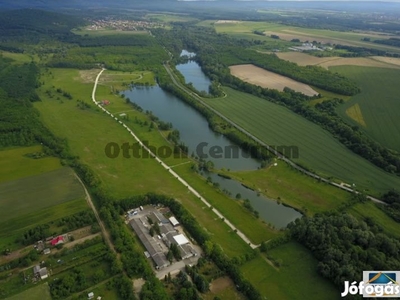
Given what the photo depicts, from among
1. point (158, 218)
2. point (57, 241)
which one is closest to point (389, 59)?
point (158, 218)

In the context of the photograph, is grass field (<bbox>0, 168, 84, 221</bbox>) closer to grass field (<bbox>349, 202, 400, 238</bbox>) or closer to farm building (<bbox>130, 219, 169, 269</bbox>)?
farm building (<bbox>130, 219, 169, 269</bbox>)

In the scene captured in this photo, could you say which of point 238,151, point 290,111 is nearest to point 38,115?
point 238,151

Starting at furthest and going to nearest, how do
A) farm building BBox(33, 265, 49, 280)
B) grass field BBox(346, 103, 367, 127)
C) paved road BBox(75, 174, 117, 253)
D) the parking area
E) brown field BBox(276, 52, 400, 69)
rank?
brown field BBox(276, 52, 400, 69)
grass field BBox(346, 103, 367, 127)
paved road BBox(75, 174, 117, 253)
the parking area
farm building BBox(33, 265, 49, 280)

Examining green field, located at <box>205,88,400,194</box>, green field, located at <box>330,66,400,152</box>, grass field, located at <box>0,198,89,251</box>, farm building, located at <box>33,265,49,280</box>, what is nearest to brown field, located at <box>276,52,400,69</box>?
green field, located at <box>330,66,400,152</box>

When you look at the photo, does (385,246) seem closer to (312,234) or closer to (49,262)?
(312,234)

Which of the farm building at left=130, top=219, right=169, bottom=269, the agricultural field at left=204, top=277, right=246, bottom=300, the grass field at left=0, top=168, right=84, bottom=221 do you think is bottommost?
the agricultural field at left=204, top=277, right=246, bottom=300

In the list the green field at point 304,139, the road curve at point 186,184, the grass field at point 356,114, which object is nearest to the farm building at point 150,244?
the road curve at point 186,184
